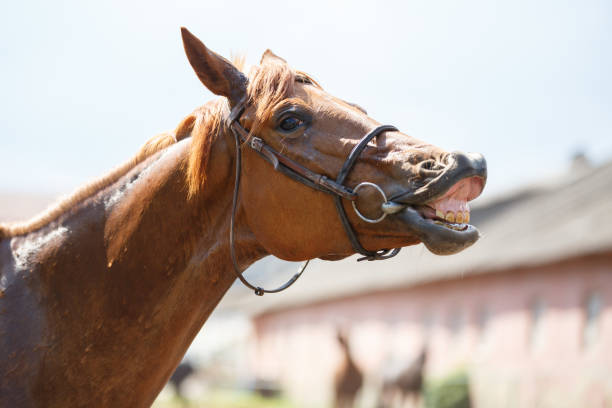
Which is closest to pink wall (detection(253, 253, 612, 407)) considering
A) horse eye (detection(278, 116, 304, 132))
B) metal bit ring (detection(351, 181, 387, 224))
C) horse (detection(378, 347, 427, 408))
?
horse (detection(378, 347, 427, 408))

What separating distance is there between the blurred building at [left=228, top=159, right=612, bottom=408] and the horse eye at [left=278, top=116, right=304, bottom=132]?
26.5 ft

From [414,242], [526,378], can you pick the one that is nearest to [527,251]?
[526,378]

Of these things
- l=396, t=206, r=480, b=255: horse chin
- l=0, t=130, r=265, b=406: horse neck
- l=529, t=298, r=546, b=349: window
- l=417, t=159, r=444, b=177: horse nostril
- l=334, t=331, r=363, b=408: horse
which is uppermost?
l=417, t=159, r=444, b=177: horse nostril

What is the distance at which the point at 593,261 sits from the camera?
17109 mm

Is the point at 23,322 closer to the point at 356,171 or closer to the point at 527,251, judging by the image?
the point at 356,171

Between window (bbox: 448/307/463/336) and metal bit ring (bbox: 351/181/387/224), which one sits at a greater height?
metal bit ring (bbox: 351/181/387/224)

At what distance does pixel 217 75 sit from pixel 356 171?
0.85 meters

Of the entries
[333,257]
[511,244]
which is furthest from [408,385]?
[333,257]

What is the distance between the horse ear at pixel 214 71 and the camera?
9.50ft

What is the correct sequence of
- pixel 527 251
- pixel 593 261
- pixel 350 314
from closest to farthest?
pixel 593 261 → pixel 527 251 → pixel 350 314

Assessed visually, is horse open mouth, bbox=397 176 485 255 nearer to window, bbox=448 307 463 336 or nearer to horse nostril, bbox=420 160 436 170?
horse nostril, bbox=420 160 436 170

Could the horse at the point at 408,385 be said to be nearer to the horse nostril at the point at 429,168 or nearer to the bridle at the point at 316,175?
the bridle at the point at 316,175

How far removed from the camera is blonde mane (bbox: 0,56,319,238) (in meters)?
2.96

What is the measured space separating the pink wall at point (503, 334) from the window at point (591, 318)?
0.04 metres
